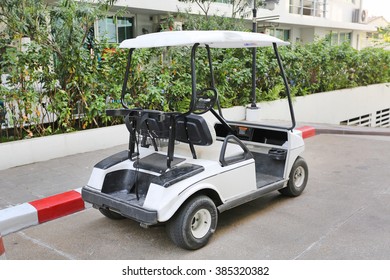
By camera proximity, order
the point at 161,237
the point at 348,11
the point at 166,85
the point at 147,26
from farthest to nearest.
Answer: the point at 348,11
the point at 147,26
the point at 166,85
the point at 161,237

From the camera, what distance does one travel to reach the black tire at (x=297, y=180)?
4809 mm

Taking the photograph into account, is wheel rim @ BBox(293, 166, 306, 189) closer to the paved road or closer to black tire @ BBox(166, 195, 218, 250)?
the paved road

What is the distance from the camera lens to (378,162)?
21.8 feet

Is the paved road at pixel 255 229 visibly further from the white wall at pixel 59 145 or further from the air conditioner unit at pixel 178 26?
the air conditioner unit at pixel 178 26

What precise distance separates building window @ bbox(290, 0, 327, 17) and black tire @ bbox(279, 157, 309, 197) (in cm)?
1786

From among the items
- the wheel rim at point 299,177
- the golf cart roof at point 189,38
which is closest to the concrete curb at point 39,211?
the golf cart roof at point 189,38

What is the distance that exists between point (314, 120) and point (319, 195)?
7.73 meters

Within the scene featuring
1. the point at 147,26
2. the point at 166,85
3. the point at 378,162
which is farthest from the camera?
the point at 147,26

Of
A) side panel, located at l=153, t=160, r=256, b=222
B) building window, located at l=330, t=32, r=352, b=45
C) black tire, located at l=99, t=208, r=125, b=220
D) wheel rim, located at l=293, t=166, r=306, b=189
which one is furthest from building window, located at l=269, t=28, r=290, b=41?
black tire, located at l=99, t=208, r=125, b=220

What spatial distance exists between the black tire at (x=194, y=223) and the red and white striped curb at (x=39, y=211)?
5.12 feet

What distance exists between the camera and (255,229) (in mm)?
4035

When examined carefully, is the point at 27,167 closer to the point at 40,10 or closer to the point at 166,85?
the point at 40,10

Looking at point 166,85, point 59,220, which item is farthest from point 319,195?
point 166,85

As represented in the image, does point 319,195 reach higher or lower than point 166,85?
lower
